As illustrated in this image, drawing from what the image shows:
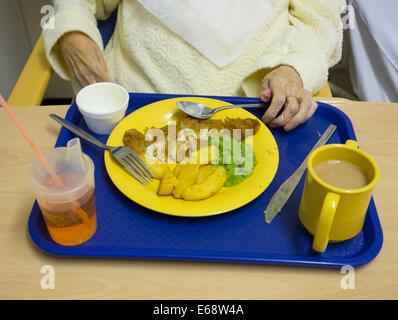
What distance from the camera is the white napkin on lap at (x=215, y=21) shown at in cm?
114

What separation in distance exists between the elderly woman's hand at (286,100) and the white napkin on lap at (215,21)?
0.16 m

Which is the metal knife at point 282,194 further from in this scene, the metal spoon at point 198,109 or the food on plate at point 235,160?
the metal spoon at point 198,109

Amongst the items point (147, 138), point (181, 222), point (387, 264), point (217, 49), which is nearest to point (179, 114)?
point (147, 138)

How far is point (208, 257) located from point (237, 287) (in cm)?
7

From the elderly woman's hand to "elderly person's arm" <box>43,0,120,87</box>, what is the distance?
1.57ft

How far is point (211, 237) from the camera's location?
30.7 inches

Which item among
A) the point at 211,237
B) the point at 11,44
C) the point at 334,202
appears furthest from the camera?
the point at 11,44

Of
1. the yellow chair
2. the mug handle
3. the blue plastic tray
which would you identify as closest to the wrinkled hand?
the yellow chair

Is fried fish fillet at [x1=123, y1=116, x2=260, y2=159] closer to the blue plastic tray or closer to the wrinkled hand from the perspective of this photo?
the blue plastic tray

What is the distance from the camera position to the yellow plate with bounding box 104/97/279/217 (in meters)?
0.80

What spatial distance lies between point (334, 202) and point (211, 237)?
0.82 feet

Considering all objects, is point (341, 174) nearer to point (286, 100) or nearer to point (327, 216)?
point (327, 216)

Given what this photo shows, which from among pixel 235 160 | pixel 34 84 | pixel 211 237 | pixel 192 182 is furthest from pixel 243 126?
pixel 34 84

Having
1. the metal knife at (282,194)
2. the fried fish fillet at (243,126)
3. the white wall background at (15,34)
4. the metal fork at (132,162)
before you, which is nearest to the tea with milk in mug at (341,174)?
the metal knife at (282,194)
